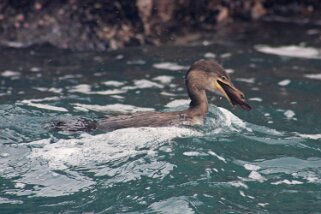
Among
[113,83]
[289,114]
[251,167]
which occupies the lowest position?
[289,114]

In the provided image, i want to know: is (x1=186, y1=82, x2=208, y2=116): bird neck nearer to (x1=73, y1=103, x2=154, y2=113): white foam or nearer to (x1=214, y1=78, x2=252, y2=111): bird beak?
(x1=214, y1=78, x2=252, y2=111): bird beak

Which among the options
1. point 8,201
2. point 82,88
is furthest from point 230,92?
point 8,201

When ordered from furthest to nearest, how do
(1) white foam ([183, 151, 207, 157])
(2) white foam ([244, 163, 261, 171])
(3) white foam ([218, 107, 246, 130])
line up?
Answer: (3) white foam ([218, 107, 246, 130])
(1) white foam ([183, 151, 207, 157])
(2) white foam ([244, 163, 261, 171])

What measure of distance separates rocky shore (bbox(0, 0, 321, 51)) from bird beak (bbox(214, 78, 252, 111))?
402 centimetres

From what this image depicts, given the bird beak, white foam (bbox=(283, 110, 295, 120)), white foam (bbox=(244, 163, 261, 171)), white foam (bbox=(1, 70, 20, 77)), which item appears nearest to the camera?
white foam (bbox=(244, 163, 261, 171))

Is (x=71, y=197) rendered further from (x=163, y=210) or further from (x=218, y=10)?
(x=218, y=10)

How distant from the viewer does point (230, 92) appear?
9.86 metres

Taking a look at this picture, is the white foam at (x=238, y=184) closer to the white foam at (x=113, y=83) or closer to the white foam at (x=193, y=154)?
the white foam at (x=193, y=154)

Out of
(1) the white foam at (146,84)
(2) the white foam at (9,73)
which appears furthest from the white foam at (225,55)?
(2) the white foam at (9,73)

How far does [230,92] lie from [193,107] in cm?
54

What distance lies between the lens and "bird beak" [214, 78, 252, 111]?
9742 millimetres

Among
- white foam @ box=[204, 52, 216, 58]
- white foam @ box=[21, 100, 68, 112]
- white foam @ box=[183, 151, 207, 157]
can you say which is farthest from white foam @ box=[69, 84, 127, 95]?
white foam @ box=[183, 151, 207, 157]

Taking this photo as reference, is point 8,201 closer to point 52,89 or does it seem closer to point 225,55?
point 52,89

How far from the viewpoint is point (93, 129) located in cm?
920
